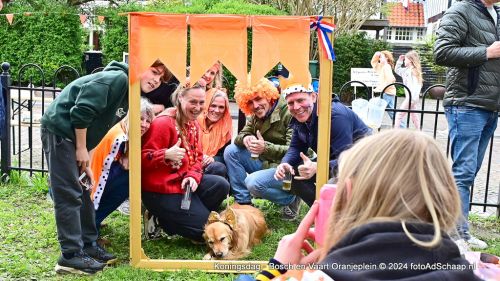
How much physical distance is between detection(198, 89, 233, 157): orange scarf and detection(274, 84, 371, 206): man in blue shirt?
71 cm

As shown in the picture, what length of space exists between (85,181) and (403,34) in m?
35.9

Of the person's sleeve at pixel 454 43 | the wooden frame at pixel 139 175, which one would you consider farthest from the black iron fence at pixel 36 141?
the wooden frame at pixel 139 175

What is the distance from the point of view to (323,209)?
176 cm

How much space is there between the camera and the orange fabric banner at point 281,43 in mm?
3816

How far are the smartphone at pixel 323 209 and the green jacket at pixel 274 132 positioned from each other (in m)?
3.17

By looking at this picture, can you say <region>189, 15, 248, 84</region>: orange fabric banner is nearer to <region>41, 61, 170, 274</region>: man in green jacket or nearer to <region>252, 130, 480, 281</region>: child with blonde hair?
<region>41, 61, 170, 274</region>: man in green jacket

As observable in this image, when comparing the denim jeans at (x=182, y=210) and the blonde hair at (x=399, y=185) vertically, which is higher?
the blonde hair at (x=399, y=185)

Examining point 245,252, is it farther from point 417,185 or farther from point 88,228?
point 417,185

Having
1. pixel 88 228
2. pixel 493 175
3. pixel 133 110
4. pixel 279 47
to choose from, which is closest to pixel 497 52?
pixel 279 47

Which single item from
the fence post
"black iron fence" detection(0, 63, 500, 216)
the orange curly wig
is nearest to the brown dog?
the orange curly wig

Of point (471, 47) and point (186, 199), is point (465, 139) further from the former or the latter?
point (186, 199)

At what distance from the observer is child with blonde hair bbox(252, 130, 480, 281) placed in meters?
1.35

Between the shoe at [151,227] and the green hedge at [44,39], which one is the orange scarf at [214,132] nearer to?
the shoe at [151,227]

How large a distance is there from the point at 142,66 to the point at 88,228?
1.34m
